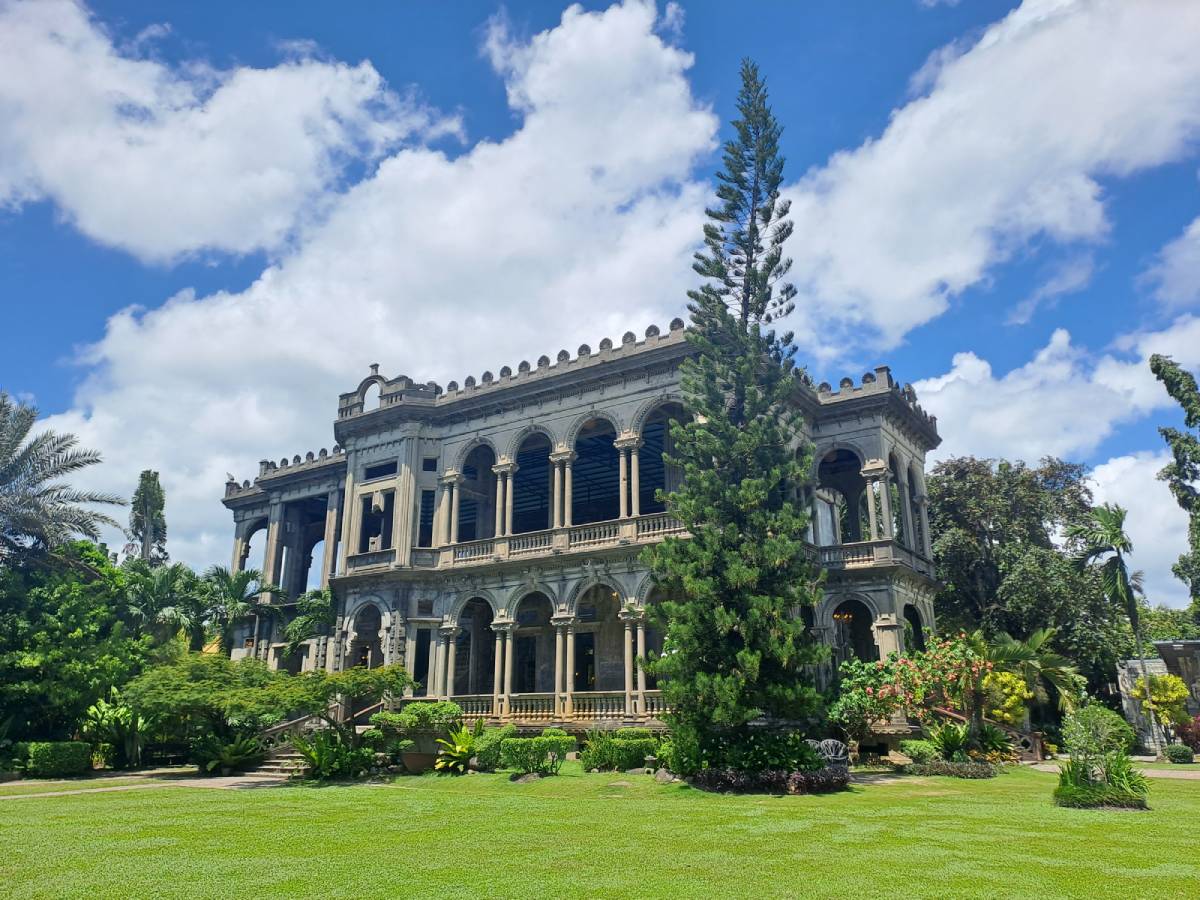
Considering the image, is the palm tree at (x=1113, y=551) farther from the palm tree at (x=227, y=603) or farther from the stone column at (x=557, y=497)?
the palm tree at (x=227, y=603)

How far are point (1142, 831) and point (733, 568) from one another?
30.6 feet

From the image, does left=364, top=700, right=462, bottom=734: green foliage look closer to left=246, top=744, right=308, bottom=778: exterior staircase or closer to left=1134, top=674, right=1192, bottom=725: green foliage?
left=246, top=744, right=308, bottom=778: exterior staircase

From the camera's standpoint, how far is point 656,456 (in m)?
34.0

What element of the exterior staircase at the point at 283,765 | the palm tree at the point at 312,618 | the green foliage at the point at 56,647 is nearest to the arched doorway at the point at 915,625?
the exterior staircase at the point at 283,765

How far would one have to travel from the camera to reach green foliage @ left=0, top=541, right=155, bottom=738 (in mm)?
24562

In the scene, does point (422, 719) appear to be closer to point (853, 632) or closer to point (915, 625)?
point (853, 632)

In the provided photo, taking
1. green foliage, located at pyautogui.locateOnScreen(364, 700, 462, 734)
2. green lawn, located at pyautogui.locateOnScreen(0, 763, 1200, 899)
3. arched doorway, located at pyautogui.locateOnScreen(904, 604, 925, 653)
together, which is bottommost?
green lawn, located at pyautogui.locateOnScreen(0, 763, 1200, 899)

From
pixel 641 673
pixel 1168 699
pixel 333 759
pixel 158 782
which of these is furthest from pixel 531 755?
pixel 1168 699

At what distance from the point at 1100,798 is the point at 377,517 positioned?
2992cm

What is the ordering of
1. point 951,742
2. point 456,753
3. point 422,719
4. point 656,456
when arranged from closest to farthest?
1. point 951,742
2. point 456,753
3. point 422,719
4. point 656,456

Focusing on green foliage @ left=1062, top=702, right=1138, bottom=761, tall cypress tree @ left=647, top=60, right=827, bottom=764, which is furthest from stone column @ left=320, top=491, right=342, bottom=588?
green foliage @ left=1062, top=702, right=1138, bottom=761

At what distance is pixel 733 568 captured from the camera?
19.5m

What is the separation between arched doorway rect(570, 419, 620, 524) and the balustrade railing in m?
3.12

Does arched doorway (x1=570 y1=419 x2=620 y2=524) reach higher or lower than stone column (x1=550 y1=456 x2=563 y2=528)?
higher
